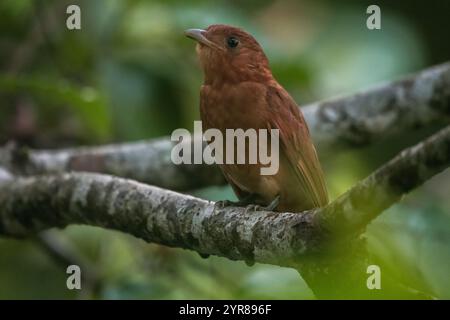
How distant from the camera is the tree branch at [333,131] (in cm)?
459

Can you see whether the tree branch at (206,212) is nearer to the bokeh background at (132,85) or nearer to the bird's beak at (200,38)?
the bokeh background at (132,85)

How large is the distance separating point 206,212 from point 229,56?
3.33 feet

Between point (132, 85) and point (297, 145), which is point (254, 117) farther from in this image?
point (132, 85)

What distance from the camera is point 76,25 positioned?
4832 mm

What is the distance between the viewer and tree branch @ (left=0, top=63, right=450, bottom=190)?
15.0 ft

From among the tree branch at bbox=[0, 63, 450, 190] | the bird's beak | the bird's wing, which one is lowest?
the bird's wing

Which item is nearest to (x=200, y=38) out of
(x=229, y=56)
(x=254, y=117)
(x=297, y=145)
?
(x=229, y=56)

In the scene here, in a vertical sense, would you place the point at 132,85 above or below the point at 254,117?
above

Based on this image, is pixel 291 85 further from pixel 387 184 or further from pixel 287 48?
pixel 387 184

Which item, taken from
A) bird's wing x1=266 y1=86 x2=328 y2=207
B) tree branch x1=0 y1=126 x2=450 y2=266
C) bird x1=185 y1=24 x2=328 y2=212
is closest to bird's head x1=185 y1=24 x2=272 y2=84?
bird x1=185 y1=24 x2=328 y2=212

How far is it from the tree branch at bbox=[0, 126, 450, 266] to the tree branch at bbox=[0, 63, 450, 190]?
23.4 inches

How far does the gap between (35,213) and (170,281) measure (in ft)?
2.83

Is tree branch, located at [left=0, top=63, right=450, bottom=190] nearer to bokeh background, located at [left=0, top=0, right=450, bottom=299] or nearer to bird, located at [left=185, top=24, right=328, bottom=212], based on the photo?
bokeh background, located at [left=0, top=0, right=450, bottom=299]

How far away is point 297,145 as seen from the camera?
12.4 ft
